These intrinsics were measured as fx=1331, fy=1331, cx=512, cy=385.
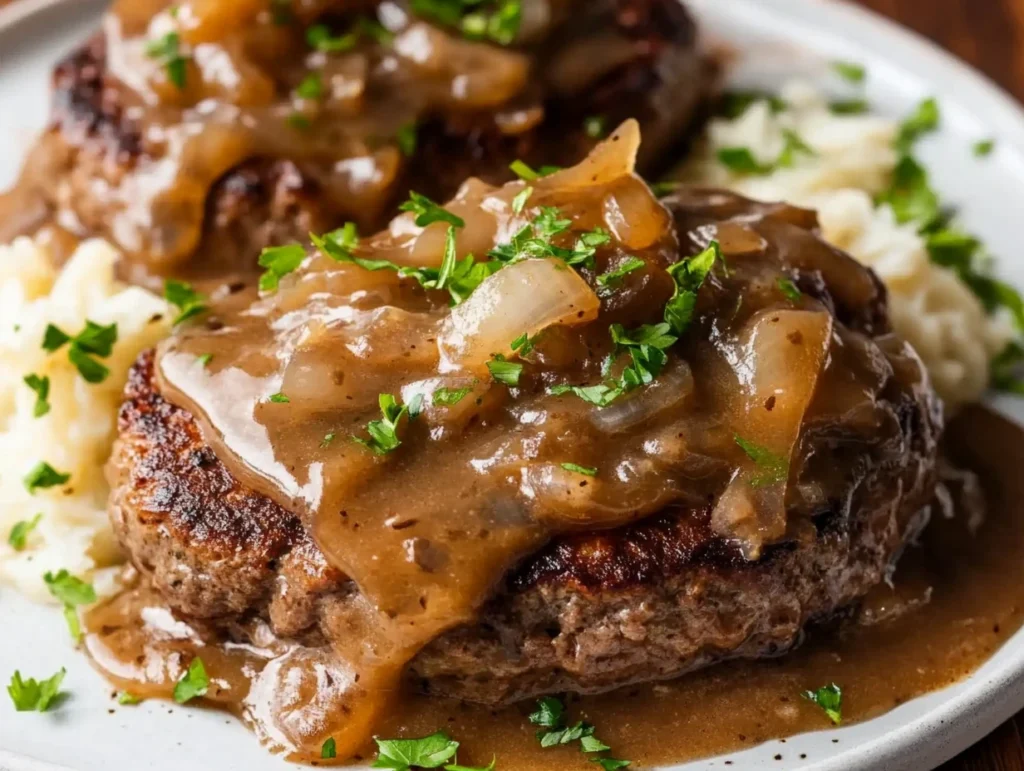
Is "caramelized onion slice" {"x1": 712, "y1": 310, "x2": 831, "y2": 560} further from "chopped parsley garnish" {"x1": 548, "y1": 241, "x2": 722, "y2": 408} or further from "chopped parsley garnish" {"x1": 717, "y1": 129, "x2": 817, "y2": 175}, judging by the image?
"chopped parsley garnish" {"x1": 717, "y1": 129, "x2": 817, "y2": 175}

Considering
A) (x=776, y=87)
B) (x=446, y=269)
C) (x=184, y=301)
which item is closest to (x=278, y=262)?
(x=184, y=301)

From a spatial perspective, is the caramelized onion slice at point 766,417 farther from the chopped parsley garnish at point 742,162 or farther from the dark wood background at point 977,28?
the dark wood background at point 977,28

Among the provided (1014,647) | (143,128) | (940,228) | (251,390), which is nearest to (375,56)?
(143,128)

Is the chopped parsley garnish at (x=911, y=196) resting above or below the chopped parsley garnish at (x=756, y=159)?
below

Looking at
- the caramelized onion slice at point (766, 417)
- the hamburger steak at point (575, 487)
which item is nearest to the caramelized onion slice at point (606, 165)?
the hamburger steak at point (575, 487)

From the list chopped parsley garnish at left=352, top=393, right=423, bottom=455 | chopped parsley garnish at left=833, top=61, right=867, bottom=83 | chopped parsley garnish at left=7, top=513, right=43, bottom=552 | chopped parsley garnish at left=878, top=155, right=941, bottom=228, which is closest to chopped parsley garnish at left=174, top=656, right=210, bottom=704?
chopped parsley garnish at left=7, top=513, right=43, bottom=552
